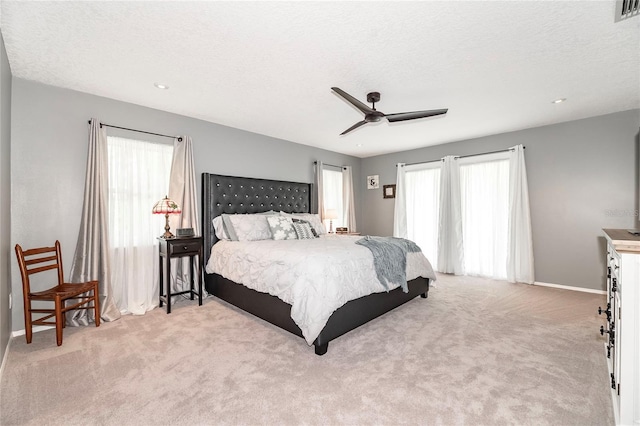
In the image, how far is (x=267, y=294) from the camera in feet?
9.20

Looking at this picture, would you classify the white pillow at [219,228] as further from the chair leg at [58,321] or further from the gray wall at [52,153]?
the chair leg at [58,321]

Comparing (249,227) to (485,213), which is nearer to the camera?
(249,227)

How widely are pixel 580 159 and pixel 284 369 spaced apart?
16.6ft

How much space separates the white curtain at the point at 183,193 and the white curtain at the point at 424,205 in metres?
4.29

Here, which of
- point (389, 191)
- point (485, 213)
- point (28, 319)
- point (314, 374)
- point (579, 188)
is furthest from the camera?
point (389, 191)

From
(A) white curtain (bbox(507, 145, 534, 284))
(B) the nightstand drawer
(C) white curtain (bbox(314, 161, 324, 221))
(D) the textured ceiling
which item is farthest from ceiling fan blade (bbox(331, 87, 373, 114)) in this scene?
(A) white curtain (bbox(507, 145, 534, 284))

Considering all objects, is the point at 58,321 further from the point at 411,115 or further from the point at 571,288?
the point at 571,288

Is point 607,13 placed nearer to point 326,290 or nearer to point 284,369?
point 326,290

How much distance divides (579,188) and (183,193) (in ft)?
19.0

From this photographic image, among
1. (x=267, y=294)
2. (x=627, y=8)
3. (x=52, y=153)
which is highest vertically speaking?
(x=627, y=8)

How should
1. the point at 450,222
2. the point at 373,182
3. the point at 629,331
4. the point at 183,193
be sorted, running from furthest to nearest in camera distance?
the point at 373,182, the point at 450,222, the point at 183,193, the point at 629,331

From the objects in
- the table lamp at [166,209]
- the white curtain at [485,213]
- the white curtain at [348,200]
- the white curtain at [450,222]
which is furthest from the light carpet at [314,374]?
the white curtain at [348,200]

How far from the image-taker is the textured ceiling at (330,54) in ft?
6.19

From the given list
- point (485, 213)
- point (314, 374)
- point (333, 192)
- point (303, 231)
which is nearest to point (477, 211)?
point (485, 213)
